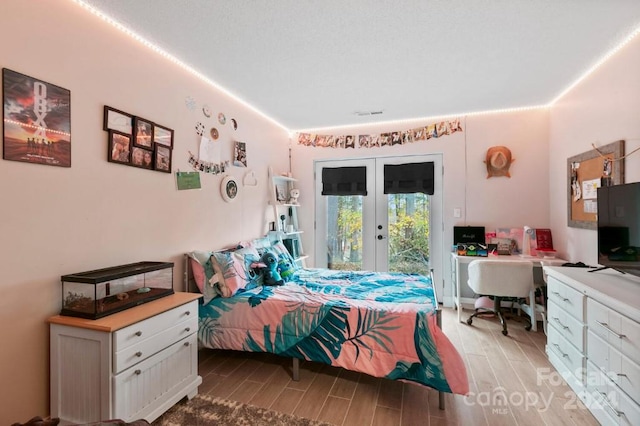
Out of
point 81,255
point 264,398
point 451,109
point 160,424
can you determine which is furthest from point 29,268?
point 451,109

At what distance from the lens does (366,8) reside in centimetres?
191

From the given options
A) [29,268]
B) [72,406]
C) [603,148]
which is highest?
[603,148]

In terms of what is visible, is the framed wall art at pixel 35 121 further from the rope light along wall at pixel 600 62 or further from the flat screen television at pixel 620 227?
the rope light along wall at pixel 600 62

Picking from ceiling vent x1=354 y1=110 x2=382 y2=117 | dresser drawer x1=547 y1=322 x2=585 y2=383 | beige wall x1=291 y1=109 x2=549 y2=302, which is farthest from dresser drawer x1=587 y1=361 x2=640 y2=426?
ceiling vent x1=354 y1=110 x2=382 y2=117

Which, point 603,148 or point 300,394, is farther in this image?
point 603,148

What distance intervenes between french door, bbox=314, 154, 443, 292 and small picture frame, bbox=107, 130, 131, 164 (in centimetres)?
294

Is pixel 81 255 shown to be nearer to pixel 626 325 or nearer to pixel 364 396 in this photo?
pixel 364 396

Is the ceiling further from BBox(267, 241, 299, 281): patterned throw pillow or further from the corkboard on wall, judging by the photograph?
BBox(267, 241, 299, 281): patterned throw pillow

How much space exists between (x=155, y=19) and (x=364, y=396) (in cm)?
305

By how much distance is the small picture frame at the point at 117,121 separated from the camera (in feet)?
6.49

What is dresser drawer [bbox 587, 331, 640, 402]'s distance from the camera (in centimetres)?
151

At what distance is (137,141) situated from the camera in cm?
220

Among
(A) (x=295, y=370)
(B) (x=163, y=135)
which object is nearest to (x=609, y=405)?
(A) (x=295, y=370)

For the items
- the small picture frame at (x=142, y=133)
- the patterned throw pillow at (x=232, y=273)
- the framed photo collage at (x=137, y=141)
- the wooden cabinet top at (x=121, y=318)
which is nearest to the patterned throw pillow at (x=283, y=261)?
the patterned throw pillow at (x=232, y=273)
